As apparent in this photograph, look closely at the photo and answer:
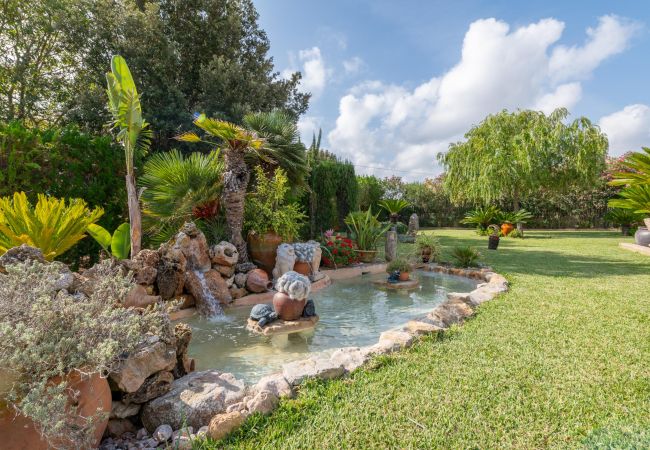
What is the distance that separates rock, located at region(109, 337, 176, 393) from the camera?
1.92m

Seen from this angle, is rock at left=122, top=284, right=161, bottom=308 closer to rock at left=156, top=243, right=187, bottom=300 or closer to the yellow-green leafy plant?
rock at left=156, top=243, right=187, bottom=300

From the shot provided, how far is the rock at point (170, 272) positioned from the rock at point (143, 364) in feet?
7.84

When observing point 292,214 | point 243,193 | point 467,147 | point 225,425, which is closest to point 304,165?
point 292,214

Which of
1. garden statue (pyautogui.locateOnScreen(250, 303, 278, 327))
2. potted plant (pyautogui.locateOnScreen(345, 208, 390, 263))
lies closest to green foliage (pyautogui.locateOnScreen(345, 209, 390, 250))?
potted plant (pyautogui.locateOnScreen(345, 208, 390, 263))

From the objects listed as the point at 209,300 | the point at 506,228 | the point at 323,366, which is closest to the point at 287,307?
the point at 209,300

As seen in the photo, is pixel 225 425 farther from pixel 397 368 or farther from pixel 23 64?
pixel 23 64

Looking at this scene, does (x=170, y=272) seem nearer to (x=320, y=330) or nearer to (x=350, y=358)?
(x=320, y=330)

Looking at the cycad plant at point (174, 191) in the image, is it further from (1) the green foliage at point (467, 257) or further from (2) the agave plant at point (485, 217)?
Answer: (2) the agave plant at point (485, 217)

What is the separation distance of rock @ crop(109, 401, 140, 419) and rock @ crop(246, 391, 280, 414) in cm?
70

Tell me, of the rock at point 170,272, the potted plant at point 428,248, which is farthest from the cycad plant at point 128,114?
the potted plant at point 428,248

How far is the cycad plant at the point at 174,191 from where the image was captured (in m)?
5.80

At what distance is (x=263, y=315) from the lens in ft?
13.0

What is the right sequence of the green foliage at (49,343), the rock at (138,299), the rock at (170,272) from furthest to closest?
the rock at (170,272) < the rock at (138,299) < the green foliage at (49,343)

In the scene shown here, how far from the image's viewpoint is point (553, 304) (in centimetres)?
436
